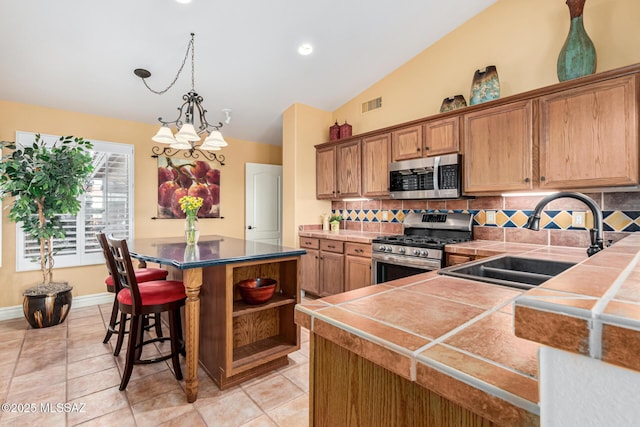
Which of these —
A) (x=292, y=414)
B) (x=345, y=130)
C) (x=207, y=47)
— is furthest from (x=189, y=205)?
(x=345, y=130)

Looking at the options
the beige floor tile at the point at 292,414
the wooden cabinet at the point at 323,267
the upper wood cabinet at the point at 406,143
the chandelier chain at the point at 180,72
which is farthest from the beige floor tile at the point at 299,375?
the chandelier chain at the point at 180,72

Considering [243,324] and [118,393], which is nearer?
[118,393]

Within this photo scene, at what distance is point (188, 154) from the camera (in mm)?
4695

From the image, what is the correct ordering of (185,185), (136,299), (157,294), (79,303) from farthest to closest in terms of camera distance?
(185,185) < (79,303) < (157,294) < (136,299)

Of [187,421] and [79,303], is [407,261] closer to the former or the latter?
[187,421]

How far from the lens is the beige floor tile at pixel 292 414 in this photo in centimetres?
184

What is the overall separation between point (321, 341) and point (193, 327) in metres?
1.43

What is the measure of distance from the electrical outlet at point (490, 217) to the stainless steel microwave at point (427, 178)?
16.4 inches

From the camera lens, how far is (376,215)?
4203mm

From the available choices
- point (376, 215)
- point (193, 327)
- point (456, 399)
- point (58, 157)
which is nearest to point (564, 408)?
point (456, 399)

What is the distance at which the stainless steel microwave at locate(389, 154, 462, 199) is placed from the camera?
9.89ft

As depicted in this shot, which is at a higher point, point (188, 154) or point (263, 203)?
point (188, 154)

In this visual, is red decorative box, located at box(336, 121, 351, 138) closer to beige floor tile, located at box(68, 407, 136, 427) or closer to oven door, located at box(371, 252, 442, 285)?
oven door, located at box(371, 252, 442, 285)

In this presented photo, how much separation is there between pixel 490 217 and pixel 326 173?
7.23 feet
